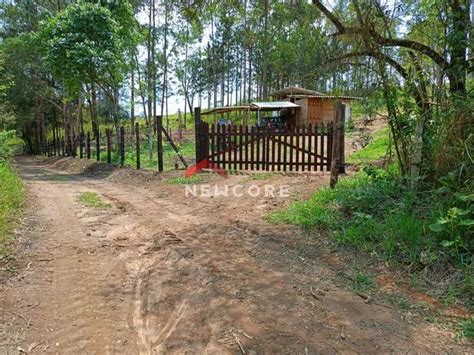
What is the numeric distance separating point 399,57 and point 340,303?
402cm

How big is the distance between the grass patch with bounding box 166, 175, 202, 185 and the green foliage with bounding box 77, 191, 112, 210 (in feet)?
6.36

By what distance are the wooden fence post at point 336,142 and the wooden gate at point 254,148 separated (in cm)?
165

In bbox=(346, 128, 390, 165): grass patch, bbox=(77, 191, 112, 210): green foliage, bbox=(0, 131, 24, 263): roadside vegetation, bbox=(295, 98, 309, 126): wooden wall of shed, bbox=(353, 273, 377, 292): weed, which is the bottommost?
bbox=(353, 273, 377, 292): weed

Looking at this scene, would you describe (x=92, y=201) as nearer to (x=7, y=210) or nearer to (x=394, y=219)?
(x=7, y=210)

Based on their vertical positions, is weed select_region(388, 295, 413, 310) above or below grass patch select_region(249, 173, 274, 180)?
below

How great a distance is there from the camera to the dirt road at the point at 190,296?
8.34 ft

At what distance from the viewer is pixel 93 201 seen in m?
7.27

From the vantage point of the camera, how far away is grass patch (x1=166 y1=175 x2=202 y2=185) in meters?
9.13

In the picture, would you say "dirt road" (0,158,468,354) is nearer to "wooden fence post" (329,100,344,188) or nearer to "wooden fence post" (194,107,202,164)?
"wooden fence post" (329,100,344,188)

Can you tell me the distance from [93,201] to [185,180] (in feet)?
8.59

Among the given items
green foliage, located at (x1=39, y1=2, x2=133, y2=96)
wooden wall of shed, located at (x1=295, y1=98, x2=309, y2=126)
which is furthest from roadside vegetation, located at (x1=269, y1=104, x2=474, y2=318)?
wooden wall of shed, located at (x1=295, y1=98, x2=309, y2=126)

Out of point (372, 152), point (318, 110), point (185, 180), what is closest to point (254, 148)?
point (185, 180)

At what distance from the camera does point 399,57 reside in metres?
5.47

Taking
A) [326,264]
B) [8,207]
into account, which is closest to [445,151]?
[326,264]
